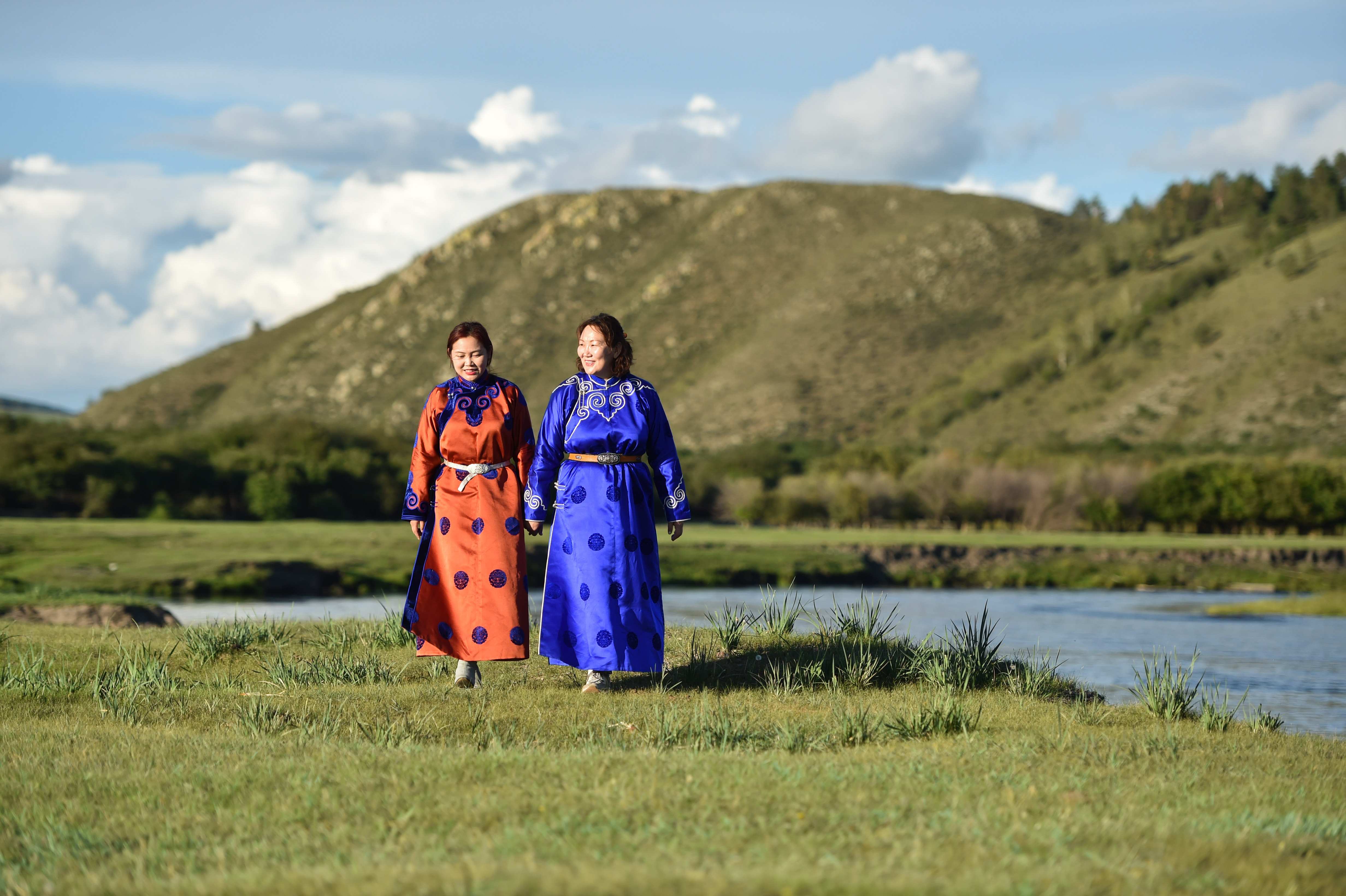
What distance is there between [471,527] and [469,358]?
1254 millimetres

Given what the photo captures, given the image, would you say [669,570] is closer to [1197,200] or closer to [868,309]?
[868,309]

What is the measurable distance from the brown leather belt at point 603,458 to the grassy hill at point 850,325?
71255mm

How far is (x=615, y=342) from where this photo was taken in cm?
816

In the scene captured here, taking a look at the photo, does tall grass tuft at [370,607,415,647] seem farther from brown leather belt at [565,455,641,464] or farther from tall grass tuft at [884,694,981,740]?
tall grass tuft at [884,694,981,740]

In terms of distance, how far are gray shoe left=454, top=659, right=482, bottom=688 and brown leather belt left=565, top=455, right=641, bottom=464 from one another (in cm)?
163

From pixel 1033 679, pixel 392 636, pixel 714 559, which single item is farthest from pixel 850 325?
pixel 1033 679

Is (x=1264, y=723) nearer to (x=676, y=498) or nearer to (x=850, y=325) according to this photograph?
(x=676, y=498)

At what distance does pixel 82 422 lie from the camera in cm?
13312

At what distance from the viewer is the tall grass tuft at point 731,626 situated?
991 cm

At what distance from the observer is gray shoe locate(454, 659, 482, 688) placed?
8117 mm

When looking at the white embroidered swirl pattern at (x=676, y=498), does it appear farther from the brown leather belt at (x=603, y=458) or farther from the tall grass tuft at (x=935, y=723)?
the tall grass tuft at (x=935, y=723)

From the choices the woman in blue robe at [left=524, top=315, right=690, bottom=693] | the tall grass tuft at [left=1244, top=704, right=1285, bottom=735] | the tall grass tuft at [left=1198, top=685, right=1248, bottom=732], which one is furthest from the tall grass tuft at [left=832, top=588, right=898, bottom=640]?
the tall grass tuft at [left=1244, top=704, right=1285, bottom=735]

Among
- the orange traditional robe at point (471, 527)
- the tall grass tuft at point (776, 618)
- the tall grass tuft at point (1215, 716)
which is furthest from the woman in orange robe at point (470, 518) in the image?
the tall grass tuft at point (1215, 716)

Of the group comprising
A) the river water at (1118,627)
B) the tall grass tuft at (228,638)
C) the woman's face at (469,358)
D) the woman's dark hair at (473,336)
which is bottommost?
the river water at (1118,627)
